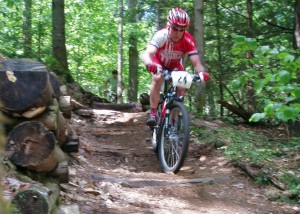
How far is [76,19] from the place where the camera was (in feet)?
68.8

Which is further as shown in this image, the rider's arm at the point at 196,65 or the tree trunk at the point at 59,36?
the tree trunk at the point at 59,36

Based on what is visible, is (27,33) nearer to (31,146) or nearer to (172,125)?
(172,125)

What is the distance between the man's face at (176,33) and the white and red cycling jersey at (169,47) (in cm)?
6

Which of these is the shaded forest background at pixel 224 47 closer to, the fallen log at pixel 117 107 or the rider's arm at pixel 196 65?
the rider's arm at pixel 196 65

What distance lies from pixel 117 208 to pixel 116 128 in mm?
4347

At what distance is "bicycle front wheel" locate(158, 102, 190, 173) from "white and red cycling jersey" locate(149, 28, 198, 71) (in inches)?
27.3

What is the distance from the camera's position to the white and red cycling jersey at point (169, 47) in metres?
5.37

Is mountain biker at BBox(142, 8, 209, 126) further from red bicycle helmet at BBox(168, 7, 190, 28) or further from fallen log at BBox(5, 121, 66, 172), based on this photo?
fallen log at BBox(5, 121, 66, 172)

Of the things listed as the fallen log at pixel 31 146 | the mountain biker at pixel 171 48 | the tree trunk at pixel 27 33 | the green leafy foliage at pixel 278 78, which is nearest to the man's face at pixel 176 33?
the mountain biker at pixel 171 48

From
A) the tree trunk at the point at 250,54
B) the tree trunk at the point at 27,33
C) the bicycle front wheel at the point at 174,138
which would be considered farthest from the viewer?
the tree trunk at the point at 250,54

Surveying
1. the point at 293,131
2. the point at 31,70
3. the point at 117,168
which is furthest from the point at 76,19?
the point at 31,70

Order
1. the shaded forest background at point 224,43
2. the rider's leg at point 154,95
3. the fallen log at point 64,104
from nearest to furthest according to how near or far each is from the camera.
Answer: the shaded forest background at point 224,43
the rider's leg at point 154,95
the fallen log at point 64,104

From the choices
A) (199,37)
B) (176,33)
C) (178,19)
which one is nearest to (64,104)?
(176,33)

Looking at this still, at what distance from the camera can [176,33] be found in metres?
5.27
